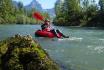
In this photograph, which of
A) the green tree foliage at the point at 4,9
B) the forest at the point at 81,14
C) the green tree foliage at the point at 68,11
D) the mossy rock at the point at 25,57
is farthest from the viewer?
the green tree foliage at the point at 4,9

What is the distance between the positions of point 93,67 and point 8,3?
116 m

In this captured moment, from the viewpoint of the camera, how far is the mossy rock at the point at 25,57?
11.3m

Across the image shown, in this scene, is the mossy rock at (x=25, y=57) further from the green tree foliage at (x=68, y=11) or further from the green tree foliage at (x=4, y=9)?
the green tree foliage at (x=4, y=9)

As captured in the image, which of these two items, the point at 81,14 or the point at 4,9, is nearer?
the point at 81,14

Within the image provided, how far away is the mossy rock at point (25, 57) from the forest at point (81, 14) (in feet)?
298

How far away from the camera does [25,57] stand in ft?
38.1

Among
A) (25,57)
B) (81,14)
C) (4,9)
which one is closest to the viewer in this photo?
(25,57)

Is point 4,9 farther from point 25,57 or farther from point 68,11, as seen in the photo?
point 25,57

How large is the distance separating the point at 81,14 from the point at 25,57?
4030 inches

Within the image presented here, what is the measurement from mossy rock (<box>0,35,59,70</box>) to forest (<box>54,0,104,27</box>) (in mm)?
90909

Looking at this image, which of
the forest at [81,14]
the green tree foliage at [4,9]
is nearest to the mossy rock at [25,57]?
the forest at [81,14]

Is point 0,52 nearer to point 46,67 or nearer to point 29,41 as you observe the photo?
point 29,41

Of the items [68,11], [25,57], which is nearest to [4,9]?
[68,11]

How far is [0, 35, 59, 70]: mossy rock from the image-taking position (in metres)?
11.3
